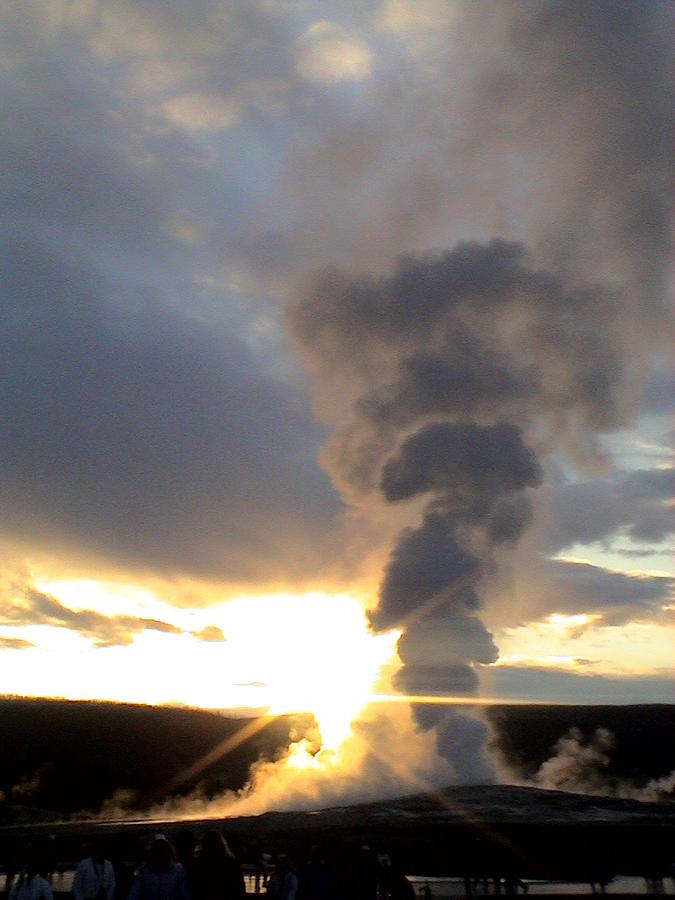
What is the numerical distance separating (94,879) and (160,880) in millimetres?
5727

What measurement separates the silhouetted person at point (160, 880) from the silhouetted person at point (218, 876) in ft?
0.96

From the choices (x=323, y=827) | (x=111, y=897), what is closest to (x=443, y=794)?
(x=323, y=827)

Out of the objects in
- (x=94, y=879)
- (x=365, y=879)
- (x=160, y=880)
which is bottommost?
(x=365, y=879)

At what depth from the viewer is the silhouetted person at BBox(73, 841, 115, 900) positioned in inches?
722

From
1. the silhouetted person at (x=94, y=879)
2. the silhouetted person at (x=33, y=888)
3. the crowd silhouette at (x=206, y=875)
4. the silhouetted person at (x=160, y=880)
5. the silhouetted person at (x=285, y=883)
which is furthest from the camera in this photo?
the silhouetted person at (x=94, y=879)

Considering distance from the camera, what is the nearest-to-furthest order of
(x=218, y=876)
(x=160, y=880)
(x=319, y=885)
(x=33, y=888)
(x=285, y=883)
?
(x=160, y=880) < (x=218, y=876) < (x=33, y=888) < (x=319, y=885) < (x=285, y=883)

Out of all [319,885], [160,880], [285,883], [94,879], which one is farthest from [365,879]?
[160,880]

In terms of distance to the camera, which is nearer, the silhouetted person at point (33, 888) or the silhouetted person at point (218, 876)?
the silhouetted person at point (218, 876)

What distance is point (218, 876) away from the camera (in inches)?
548

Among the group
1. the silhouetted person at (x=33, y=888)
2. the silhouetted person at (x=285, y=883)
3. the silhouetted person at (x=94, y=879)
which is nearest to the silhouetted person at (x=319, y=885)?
the silhouetted person at (x=285, y=883)

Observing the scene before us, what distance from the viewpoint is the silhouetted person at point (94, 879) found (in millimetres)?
18328

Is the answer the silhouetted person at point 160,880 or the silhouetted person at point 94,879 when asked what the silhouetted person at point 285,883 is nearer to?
the silhouetted person at point 94,879

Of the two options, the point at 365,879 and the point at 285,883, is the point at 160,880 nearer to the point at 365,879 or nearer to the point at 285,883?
the point at 285,883

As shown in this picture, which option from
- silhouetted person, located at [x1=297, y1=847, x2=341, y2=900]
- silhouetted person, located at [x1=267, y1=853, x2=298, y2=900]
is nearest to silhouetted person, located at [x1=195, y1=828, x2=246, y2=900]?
silhouetted person, located at [x1=297, y1=847, x2=341, y2=900]
